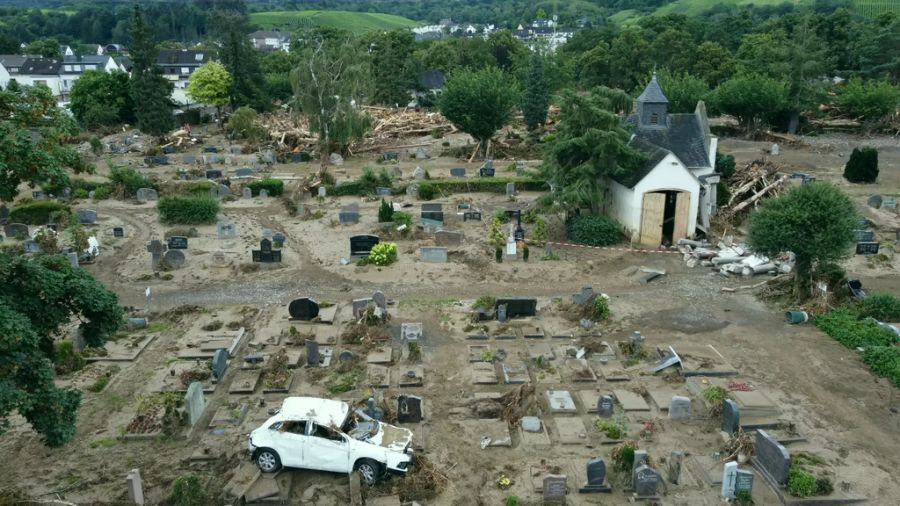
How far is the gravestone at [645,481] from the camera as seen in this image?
14.1 metres

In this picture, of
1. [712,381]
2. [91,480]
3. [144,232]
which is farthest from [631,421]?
[144,232]

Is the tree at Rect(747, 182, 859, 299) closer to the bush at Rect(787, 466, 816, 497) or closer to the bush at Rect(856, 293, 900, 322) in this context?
the bush at Rect(856, 293, 900, 322)

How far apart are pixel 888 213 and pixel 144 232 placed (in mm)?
36737

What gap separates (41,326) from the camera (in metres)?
13.0

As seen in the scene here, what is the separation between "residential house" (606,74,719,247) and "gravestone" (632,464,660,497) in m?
17.4

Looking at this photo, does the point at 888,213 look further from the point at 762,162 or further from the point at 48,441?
the point at 48,441

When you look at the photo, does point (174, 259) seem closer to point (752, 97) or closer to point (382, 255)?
point (382, 255)

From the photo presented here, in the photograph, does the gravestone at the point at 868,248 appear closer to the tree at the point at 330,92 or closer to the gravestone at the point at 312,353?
the gravestone at the point at 312,353

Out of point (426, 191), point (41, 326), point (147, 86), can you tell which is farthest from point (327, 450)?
point (147, 86)

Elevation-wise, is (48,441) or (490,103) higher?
(490,103)

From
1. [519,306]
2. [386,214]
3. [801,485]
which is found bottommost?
[801,485]

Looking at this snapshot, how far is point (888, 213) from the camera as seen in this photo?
35375 mm

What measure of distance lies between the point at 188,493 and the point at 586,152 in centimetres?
2241

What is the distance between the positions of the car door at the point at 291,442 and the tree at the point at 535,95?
1804 inches
